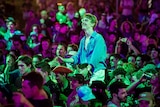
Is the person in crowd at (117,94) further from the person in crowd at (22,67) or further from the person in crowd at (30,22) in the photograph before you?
the person in crowd at (30,22)

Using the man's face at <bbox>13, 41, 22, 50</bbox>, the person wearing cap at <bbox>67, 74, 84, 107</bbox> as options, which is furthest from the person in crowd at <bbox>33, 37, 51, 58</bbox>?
the person wearing cap at <bbox>67, 74, 84, 107</bbox>

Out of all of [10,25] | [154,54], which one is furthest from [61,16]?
[154,54]

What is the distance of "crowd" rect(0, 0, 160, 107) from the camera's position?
231 inches

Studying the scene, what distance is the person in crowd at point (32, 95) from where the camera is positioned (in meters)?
5.10

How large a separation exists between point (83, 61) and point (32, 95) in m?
2.02

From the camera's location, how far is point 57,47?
7.95m

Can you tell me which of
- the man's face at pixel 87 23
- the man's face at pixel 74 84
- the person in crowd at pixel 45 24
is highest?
the man's face at pixel 87 23

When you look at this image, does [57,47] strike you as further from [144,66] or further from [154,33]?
[154,33]

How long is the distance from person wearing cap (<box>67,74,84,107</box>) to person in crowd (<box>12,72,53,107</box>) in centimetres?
77

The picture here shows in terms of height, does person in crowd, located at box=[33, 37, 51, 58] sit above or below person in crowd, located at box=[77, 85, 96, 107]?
above

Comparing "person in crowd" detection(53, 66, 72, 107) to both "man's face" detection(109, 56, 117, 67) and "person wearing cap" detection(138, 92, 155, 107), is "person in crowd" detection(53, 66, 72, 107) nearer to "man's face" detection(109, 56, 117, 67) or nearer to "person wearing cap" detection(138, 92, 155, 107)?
Answer: "person wearing cap" detection(138, 92, 155, 107)

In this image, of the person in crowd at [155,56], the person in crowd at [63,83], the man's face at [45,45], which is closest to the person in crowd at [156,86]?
the person in crowd at [63,83]

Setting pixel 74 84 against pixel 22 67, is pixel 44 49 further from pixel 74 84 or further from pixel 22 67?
pixel 74 84

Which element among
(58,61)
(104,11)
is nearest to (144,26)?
(104,11)
